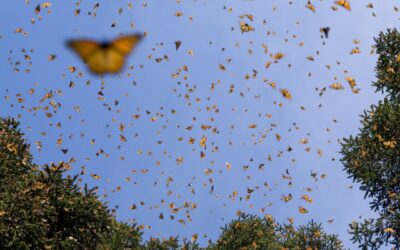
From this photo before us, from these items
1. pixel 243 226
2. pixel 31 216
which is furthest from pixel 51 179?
pixel 243 226

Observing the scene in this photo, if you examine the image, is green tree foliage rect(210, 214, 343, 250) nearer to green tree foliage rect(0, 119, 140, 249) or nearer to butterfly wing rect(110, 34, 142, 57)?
green tree foliage rect(0, 119, 140, 249)

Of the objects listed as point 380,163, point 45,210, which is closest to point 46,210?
point 45,210

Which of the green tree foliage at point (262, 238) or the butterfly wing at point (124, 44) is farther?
the green tree foliage at point (262, 238)

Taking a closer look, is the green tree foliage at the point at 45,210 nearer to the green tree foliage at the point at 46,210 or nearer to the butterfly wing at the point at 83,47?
the green tree foliage at the point at 46,210

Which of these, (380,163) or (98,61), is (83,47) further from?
(380,163)

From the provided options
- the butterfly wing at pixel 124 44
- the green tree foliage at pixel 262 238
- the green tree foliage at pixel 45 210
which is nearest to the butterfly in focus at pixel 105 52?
the butterfly wing at pixel 124 44

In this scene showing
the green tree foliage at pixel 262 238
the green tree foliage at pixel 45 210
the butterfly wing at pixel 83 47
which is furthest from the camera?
the green tree foliage at pixel 262 238

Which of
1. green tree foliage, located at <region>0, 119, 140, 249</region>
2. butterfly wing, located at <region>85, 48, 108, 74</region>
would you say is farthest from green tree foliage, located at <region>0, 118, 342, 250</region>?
butterfly wing, located at <region>85, 48, 108, 74</region>
